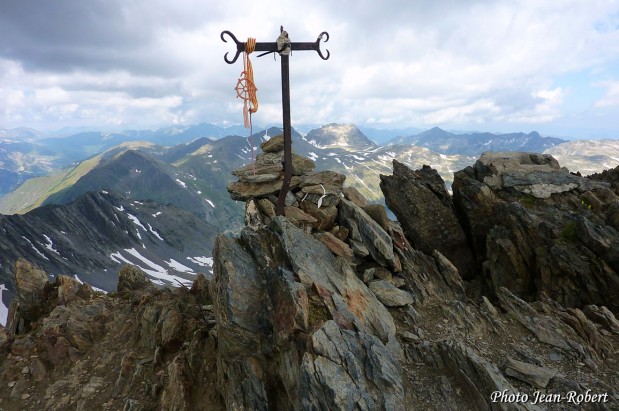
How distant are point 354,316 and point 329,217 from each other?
7141 millimetres

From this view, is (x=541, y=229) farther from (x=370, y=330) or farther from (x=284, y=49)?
(x=284, y=49)

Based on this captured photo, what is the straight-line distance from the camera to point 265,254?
675 inches

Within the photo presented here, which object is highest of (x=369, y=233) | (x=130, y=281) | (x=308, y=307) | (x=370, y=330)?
(x=369, y=233)

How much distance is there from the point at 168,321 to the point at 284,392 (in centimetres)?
1068

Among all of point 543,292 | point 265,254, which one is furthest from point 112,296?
point 543,292

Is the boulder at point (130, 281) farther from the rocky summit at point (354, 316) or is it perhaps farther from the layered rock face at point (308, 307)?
the layered rock face at point (308, 307)

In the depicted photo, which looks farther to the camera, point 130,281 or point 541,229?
point 130,281

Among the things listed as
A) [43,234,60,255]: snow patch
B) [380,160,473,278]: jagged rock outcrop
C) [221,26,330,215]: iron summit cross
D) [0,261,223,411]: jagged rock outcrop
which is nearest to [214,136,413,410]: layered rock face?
[0,261,223,411]: jagged rock outcrop

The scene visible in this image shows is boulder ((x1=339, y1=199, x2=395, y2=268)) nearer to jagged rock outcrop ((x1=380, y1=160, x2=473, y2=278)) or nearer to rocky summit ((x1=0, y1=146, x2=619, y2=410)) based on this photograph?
rocky summit ((x1=0, y1=146, x2=619, y2=410))

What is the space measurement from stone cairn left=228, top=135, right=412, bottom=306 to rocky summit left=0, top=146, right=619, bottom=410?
11 cm

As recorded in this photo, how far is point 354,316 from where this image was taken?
15023 mm

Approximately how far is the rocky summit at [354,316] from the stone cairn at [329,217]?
0.36 ft

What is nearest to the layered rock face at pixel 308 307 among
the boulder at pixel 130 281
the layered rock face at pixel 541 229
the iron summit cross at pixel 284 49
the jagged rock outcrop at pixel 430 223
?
the iron summit cross at pixel 284 49

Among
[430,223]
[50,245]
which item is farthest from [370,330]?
[50,245]
